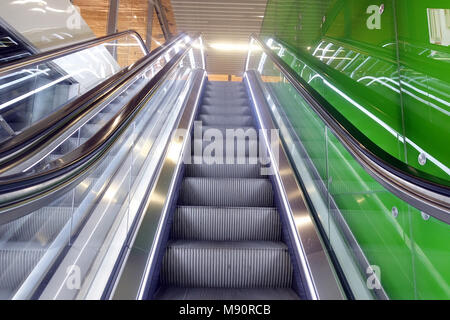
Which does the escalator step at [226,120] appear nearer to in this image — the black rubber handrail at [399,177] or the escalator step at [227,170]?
the escalator step at [227,170]

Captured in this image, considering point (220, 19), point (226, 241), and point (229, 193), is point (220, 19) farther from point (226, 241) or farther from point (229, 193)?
point (226, 241)

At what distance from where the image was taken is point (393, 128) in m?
1.91

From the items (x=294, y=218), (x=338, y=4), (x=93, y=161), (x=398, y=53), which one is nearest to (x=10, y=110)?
(x=93, y=161)

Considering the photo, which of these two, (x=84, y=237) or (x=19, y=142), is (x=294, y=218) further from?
(x=19, y=142)

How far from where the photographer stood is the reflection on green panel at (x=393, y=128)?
152cm

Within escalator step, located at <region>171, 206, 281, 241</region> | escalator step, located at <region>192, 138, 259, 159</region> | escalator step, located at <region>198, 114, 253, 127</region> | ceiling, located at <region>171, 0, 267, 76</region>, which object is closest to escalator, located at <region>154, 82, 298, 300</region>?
escalator step, located at <region>171, 206, 281, 241</region>

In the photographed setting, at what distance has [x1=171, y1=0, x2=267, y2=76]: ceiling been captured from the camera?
9.86 m

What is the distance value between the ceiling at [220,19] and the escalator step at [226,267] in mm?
7950

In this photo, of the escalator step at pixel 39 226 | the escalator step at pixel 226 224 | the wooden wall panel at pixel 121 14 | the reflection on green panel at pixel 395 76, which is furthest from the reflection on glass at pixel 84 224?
the wooden wall panel at pixel 121 14

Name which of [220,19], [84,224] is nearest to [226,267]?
[84,224]

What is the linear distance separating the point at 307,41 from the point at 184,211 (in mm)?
2898

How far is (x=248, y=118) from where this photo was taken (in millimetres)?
5062

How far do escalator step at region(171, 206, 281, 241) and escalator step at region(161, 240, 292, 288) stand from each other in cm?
33

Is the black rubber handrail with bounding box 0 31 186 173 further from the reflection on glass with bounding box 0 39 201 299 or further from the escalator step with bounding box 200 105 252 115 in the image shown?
the escalator step with bounding box 200 105 252 115
